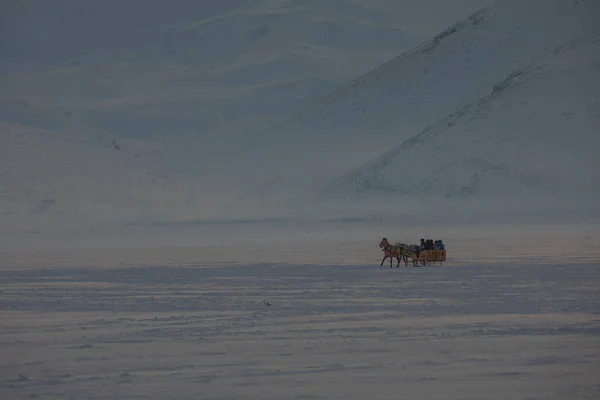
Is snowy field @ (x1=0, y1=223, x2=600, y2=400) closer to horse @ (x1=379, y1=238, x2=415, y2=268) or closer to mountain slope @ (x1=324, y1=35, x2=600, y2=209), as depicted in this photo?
horse @ (x1=379, y1=238, x2=415, y2=268)

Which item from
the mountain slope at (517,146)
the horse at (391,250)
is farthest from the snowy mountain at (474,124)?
the horse at (391,250)

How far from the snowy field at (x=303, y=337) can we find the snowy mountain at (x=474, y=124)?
76.2m

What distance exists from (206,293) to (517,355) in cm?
1345

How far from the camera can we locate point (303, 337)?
2358 cm

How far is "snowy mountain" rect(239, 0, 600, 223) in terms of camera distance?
387 ft

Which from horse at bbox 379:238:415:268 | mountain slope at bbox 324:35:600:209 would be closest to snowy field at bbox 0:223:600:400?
horse at bbox 379:238:415:268

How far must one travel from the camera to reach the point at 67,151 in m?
145

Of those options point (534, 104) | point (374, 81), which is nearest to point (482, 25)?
point (374, 81)

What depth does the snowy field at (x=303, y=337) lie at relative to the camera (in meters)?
18.7

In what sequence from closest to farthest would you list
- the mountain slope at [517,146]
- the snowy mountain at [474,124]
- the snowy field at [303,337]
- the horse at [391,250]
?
1. the snowy field at [303,337]
2. the horse at [391,250]
3. the mountain slope at [517,146]
4. the snowy mountain at [474,124]

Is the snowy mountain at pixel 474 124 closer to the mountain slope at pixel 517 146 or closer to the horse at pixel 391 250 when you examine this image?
the mountain slope at pixel 517 146

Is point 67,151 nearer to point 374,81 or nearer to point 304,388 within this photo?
point 374,81

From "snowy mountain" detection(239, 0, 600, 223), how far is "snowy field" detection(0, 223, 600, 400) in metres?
76.2

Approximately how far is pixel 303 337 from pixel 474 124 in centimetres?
10543
